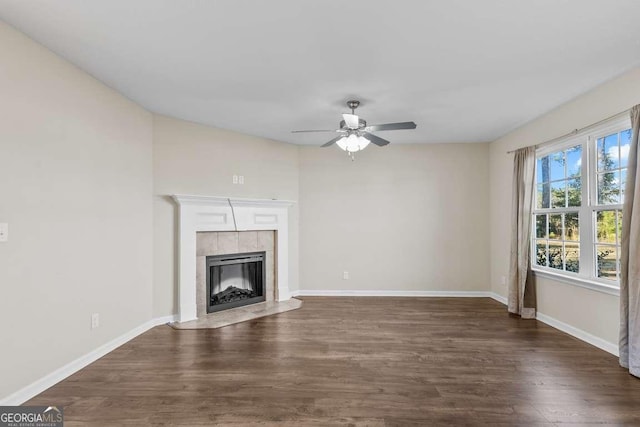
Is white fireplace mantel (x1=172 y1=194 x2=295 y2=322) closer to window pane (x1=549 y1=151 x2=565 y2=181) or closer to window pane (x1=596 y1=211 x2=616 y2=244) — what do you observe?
window pane (x1=549 y1=151 x2=565 y2=181)

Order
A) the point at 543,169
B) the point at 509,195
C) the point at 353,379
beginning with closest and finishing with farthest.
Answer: the point at 353,379 → the point at 543,169 → the point at 509,195

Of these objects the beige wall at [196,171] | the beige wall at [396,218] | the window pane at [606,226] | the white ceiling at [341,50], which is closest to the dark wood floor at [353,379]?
the beige wall at [196,171]

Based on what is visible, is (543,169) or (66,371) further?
(543,169)

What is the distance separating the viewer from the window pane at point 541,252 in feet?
13.8

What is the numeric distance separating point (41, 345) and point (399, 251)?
466 centimetres

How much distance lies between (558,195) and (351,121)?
2862 millimetres

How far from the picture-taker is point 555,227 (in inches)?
159

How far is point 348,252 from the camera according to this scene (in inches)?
220

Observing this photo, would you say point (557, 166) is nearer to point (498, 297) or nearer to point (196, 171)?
point (498, 297)

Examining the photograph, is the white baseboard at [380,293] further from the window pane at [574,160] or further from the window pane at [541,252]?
the window pane at [574,160]

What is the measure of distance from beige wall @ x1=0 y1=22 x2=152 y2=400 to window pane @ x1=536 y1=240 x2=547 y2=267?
16.5 ft

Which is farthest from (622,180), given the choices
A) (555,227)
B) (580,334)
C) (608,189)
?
(580,334)

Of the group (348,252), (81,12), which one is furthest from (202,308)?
(81,12)

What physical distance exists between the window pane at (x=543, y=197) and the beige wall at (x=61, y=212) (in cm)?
506
